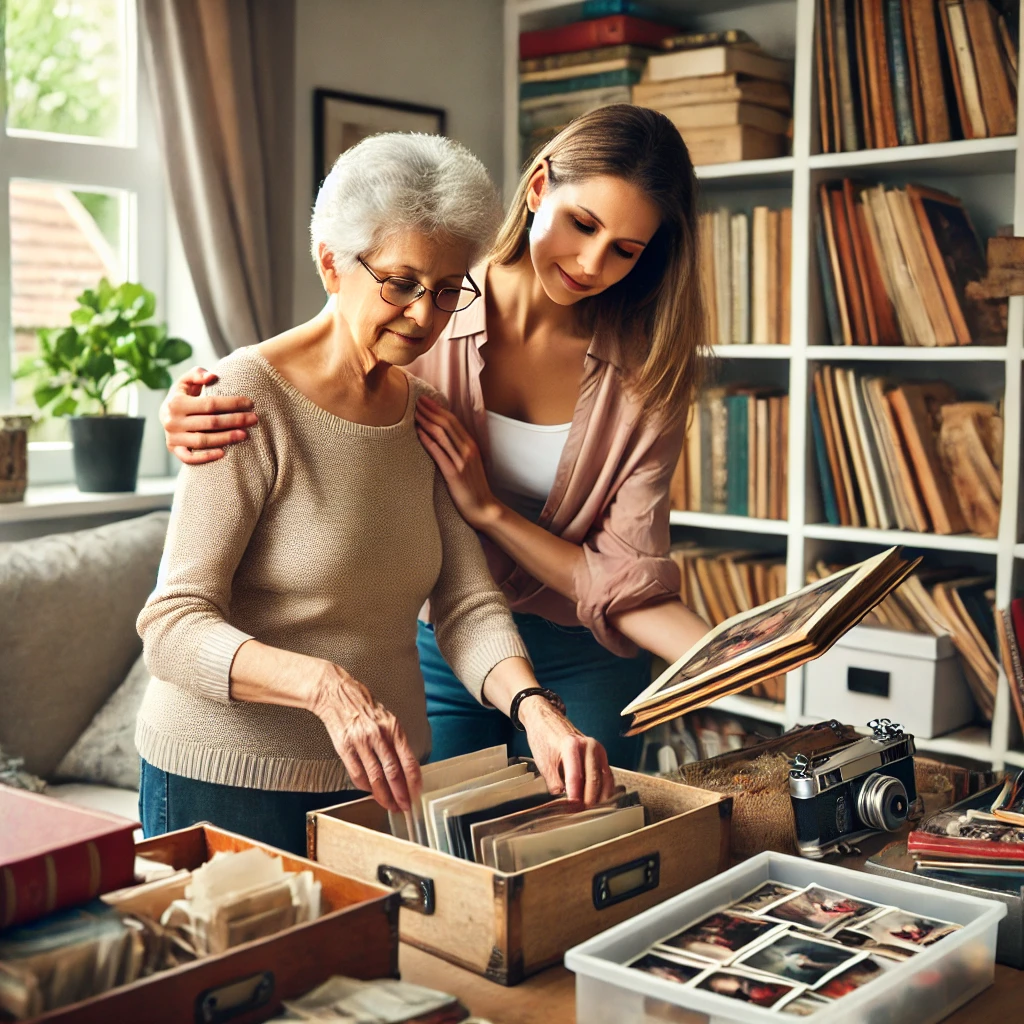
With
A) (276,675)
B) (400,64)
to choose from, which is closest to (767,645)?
(276,675)

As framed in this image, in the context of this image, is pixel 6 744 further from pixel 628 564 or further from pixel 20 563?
pixel 628 564

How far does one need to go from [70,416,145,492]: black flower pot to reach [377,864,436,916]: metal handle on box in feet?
6.44

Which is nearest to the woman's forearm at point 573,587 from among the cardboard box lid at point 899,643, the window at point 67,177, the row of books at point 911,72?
the cardboard box lid at point 899,643

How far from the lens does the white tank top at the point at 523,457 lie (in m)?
1.90

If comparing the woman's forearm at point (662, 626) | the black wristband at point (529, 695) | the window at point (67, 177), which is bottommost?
the black wristband at point (529, 695)

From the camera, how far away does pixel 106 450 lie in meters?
2.95

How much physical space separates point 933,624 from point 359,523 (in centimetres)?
189

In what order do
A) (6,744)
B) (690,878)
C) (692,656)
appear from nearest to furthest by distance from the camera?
(690,878), (692,656), (6,744)

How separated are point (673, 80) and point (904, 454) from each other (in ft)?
3.69

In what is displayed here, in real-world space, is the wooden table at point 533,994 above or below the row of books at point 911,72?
below

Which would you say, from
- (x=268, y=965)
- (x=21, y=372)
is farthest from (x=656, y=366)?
(x=21, y=372)

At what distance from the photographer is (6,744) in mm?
2576

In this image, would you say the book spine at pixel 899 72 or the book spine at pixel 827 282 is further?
the book spine at pixel 827 282

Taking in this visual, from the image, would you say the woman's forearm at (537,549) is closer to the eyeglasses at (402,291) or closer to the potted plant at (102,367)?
the eyeglasses at (402,291)
